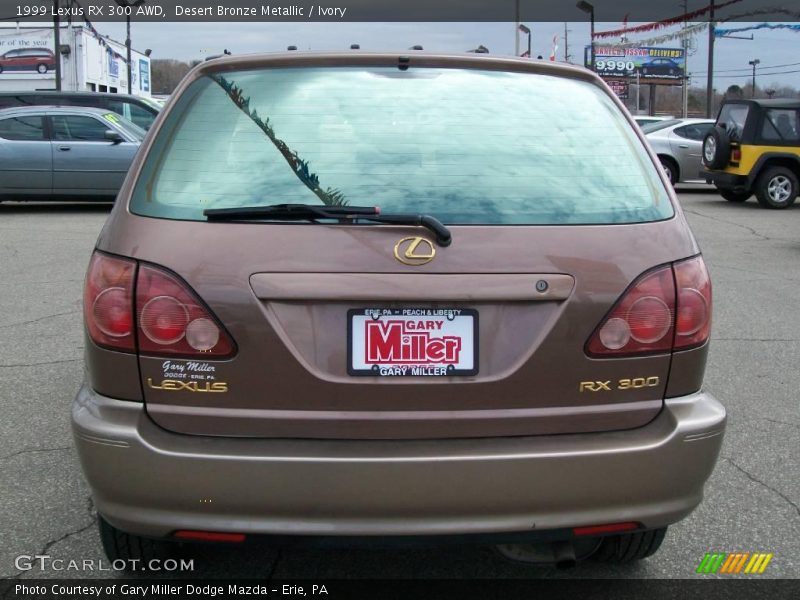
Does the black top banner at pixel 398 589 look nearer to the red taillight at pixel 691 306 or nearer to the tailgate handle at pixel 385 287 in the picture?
the red taillight at pixel 691 306

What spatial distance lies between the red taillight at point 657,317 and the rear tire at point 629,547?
0.73 meters

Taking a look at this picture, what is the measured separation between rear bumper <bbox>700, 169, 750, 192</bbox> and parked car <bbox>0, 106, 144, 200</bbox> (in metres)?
10.2

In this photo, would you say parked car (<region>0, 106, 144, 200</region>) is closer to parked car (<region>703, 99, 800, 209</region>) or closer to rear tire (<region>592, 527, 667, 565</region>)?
parked car (<region>703, 99, 800, 209</region>)

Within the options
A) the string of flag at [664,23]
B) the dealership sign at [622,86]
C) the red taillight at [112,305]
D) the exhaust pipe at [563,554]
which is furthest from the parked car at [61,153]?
the dealership sign at [622,86]

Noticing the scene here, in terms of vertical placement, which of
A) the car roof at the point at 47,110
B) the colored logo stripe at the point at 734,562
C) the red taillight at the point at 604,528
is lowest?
the colored logo stripe at the point at 734,562

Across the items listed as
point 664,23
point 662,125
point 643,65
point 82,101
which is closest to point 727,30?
point 664,23

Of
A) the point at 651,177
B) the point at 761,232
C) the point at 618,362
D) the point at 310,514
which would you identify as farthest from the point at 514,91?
the point at 761,232

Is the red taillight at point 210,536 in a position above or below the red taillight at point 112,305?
below

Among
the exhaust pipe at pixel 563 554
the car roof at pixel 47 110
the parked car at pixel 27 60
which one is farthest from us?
the parked car at pixel 27 60

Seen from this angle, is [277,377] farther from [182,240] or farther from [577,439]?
[577,439]

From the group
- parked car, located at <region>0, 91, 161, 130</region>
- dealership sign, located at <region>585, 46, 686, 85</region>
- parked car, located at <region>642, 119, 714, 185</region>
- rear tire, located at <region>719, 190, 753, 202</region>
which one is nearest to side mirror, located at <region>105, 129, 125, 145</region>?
parked car, located at <region>0, 91, 161, 130</region>

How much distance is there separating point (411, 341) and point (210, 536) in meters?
0.75

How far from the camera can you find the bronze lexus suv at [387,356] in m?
2.32

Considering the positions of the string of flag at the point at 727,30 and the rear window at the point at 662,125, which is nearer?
the rear window at the point at 662,125
